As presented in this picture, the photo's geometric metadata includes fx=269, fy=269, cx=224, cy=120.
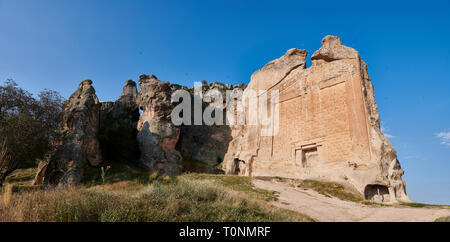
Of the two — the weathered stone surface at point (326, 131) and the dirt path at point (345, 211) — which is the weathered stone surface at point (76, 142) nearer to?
the weathered stone surface at point (326, 131)

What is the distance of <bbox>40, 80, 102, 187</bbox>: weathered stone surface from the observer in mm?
15016

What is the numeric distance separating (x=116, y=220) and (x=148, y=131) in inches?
692

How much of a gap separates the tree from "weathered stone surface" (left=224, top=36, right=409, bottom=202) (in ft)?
41.5

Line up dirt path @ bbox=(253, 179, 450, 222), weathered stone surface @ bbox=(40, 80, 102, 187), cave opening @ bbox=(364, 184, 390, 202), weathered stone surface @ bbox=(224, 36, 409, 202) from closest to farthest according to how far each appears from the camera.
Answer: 1. dirt path @ bbox=(253, 179, 450, 222)
2. cave opening @ bbox=(364, 184, 390, 202)
3. weathered stone surface @ bbox=(224, 36, 409, 202)
4. weathered stone surface @ bbox=(40, 80, 102, 187)

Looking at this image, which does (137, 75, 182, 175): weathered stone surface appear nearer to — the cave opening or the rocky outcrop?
the rocky outcrop

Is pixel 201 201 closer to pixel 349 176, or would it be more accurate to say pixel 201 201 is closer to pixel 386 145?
pixel 349 176

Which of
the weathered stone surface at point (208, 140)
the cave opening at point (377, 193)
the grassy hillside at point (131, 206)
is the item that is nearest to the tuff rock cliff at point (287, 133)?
the cave opening at point (377, 193)

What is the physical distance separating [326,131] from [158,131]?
42.3 ft

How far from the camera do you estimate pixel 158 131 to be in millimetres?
21766

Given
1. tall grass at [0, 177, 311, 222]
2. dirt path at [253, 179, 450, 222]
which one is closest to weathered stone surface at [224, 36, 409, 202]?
dirt path at [253, 179, 450, 222]

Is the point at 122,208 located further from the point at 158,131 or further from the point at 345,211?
the point at 158,131

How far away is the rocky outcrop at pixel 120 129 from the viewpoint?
20147 millimetres
